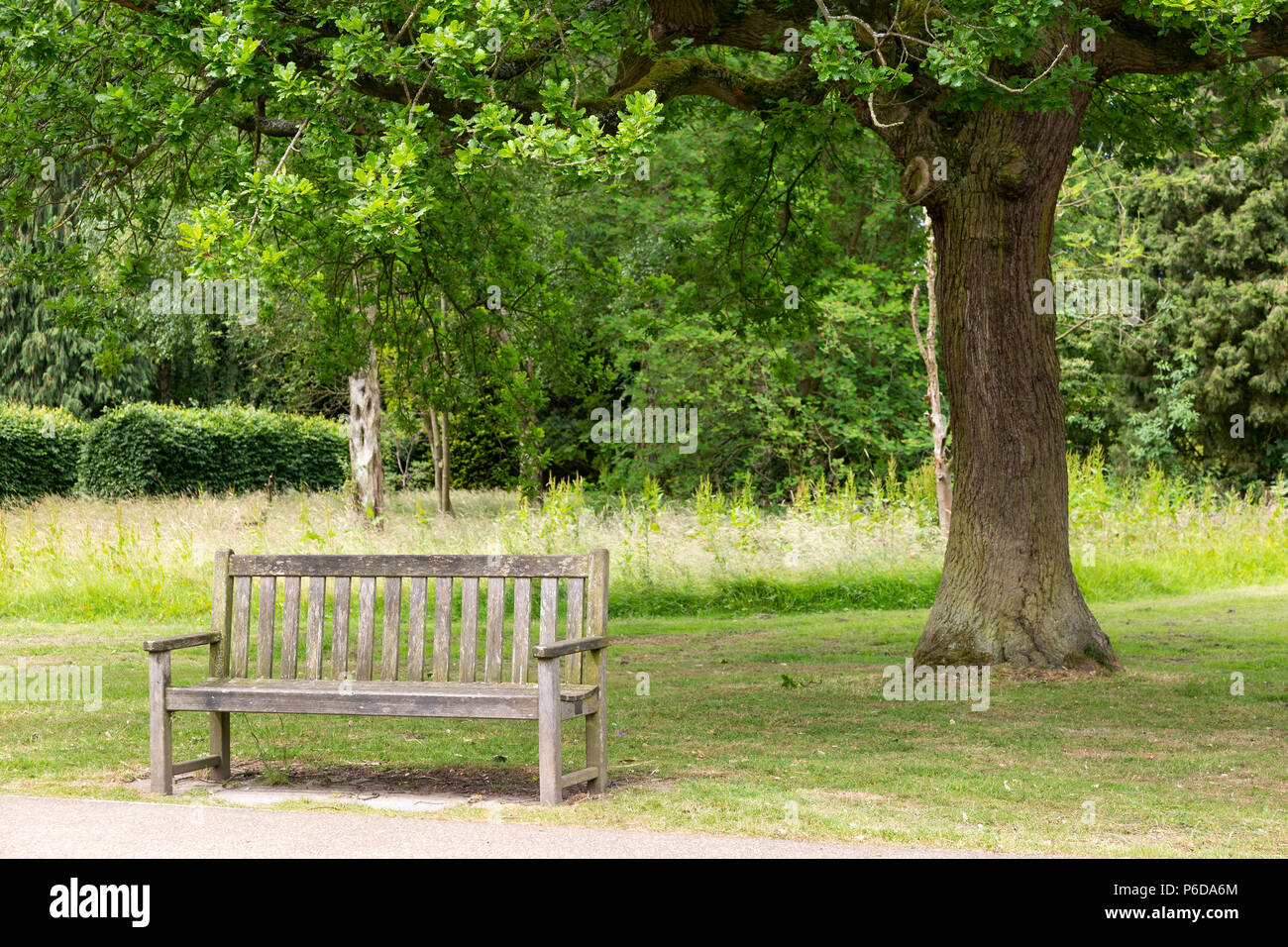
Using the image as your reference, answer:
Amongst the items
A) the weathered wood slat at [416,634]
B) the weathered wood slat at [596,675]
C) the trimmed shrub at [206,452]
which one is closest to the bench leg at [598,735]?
the weathered wood slat at [596,675]

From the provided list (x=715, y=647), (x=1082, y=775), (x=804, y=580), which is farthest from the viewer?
(x=804, y=580)

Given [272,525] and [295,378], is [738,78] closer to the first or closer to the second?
[272,525]

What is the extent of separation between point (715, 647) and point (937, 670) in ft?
10.3

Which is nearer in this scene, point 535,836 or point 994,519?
point 535,836

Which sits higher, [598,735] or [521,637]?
[521,637]

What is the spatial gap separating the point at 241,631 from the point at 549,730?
212 centimetres

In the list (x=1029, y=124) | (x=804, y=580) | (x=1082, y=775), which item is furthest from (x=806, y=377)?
(x=1082, y=775)

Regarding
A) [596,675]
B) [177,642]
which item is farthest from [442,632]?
[177,642]

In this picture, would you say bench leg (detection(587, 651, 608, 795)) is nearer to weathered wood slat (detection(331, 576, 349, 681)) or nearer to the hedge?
weathered wood slat (detection(331, 576, 349, 681))

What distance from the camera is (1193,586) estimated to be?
56.9 feet

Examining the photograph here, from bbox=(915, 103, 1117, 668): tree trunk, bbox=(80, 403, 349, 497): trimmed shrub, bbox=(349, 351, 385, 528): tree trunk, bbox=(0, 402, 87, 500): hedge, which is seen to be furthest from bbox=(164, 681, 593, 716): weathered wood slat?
bbox=(0, 402, 87, 500): hedge

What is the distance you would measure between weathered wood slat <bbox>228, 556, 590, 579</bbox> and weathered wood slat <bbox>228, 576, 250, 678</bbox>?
0.10 meters

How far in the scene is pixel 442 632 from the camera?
22.2 feet

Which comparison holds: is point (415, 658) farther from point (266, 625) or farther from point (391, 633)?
point (266, 625)
